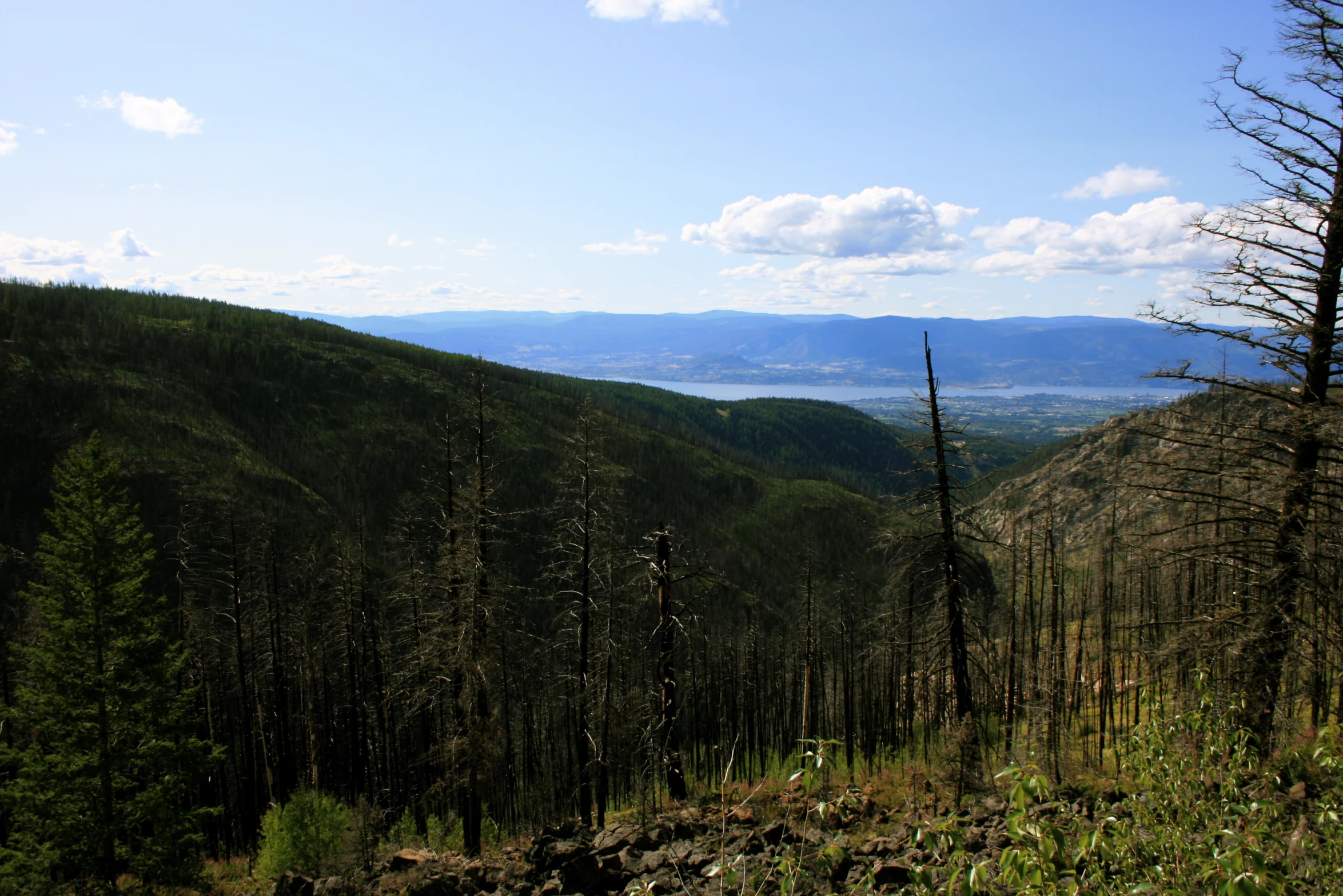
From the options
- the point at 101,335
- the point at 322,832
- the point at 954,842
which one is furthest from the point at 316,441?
the point at 954,842

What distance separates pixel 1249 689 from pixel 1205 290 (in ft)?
21.4

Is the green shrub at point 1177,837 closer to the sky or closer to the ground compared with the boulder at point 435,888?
closer to the sky

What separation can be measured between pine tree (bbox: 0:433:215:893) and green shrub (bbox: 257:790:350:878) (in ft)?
15.3

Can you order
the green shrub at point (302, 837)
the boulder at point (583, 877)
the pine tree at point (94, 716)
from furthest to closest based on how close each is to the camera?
the green shrub at point (302, 837) → the pine tree at point (94, 716) → the boulder at point (583, 877)

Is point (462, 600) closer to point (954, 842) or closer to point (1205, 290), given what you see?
point (954, 842)

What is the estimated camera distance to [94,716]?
673 inches

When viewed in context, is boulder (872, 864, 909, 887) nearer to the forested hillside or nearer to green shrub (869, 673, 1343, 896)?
green shrub (869, 673, 1343, 896)

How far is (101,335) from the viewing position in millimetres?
92375

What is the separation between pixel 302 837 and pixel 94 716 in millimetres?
9716

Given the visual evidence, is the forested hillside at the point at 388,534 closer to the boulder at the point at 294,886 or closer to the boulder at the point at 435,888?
the boulder at the point at 294,886

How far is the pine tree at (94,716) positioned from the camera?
54.6 feet

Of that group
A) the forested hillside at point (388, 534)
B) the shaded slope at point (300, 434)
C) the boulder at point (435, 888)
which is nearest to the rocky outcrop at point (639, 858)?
the boulder at point (435, 888)

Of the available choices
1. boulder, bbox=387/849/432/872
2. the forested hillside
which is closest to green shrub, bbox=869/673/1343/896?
the forested hillside

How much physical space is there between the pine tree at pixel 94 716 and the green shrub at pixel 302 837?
4.67 m
